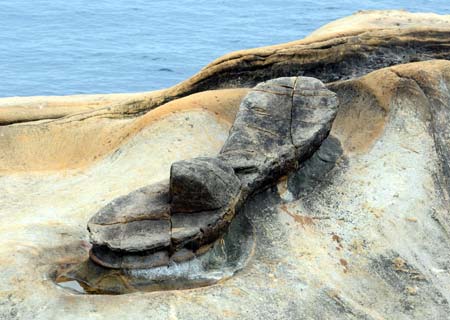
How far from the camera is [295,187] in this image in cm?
481

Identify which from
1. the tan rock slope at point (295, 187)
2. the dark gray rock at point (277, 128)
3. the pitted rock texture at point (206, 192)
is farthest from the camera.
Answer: the dark gray rock at point (277, 128)

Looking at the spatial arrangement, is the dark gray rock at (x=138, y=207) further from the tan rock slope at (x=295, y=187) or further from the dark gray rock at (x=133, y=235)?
the tan rock slope at (x=295, y=187)

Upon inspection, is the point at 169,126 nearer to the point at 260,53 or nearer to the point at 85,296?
→ the point at 260,53

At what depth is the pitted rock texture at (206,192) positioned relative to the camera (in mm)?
4117

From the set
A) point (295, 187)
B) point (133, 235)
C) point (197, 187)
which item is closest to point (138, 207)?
point (133, 235)

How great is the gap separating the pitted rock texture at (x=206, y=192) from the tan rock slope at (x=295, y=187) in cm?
12

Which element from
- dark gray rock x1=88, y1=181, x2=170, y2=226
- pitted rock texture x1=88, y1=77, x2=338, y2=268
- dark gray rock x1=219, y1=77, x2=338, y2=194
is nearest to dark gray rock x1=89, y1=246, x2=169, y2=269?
pitted rock texture x1=88, y1=77, x2=338, y2=268

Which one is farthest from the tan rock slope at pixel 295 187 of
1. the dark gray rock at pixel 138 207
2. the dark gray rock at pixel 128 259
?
the dark gray rock at pixel 138 207

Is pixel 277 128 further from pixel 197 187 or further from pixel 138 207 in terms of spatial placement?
pixel 138 207

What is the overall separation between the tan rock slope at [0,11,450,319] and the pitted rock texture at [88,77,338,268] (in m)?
0.12

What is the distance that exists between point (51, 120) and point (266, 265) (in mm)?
2265

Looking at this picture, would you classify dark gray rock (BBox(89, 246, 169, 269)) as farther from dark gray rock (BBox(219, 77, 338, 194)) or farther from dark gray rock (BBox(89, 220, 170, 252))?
dark gray rock (BBox(219, 77, 338, 194))

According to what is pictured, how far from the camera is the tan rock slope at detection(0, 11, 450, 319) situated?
399 cm

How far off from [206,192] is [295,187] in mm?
711
